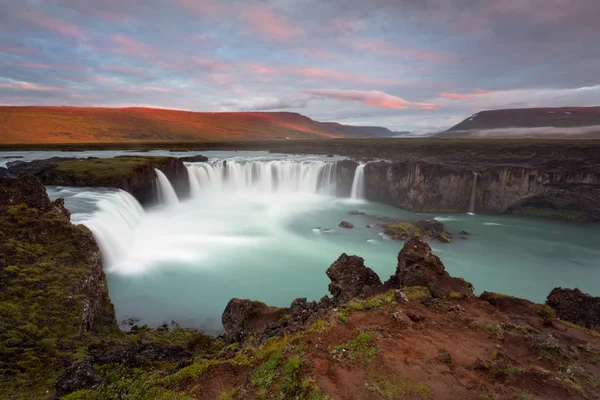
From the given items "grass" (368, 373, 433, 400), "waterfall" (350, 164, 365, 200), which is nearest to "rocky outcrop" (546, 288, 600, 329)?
"grass" (368, 373, 433, 400)

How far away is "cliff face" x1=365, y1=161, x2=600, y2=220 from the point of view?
3703 cm

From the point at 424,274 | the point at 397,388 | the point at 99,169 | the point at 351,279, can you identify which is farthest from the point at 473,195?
the point at 99,169

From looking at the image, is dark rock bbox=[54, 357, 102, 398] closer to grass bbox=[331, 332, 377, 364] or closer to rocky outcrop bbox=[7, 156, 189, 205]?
grass bbox=[331, 332, 377, 364]

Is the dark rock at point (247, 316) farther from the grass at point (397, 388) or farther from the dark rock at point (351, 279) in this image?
the grass at point (397, 388)

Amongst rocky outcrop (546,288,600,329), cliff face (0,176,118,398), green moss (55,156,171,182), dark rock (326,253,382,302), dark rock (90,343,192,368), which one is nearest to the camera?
cliff face (0,176,118,398)

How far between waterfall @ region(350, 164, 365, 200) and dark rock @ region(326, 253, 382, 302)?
33530mm

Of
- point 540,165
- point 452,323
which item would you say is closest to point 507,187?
point 540,165

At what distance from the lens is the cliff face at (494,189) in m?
37.0

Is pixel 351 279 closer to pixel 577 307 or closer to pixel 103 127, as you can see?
pixel 577 307

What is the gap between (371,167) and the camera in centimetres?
4394

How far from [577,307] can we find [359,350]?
8819mm

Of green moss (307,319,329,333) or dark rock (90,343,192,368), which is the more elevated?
green moss (307,319,329,333)

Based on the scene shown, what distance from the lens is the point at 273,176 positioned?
159ft

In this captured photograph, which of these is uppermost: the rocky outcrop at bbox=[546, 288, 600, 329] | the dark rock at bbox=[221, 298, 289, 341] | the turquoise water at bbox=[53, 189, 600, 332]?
the rocky outcrop at bbox=[546, 288, 600, 329]
